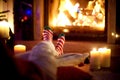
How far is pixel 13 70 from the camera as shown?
0.74 m

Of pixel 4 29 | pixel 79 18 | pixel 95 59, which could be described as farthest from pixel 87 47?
pixel 4 29

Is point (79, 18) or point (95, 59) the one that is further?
point (79, 18)

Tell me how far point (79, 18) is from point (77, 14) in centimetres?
5

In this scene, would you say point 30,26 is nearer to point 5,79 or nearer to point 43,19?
point 43,19

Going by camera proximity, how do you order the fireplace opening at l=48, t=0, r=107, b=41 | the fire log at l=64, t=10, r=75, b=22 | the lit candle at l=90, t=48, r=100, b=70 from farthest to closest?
1. the fire log at l=64, t=10, r=75, b=22
2. the fireplace opening at l=48, t=0, r=107, b=41
3. the lit candle at l=90, t=48, r=100, b=70

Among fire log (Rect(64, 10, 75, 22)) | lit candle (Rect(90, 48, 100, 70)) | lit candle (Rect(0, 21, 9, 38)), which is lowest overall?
lit candle (Rect(90, 48, 100, 70))

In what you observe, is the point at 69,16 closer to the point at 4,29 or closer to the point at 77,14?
the point at 77,14

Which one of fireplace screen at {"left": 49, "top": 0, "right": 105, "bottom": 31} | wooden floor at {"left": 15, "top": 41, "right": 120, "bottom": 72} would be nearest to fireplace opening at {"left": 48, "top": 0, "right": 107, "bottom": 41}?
fireplace screen at {"left": 49, "top": 0, "right": 105, "bottom": 31}

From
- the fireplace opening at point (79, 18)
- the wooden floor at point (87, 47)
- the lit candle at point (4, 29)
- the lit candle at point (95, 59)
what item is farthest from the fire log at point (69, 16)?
the lit candle at point (95, 59)

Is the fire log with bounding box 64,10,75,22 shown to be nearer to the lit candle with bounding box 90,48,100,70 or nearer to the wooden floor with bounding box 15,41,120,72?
the wooden floor with bounding box 15,41,120,72

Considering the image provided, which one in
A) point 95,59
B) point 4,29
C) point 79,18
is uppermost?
point 79,18

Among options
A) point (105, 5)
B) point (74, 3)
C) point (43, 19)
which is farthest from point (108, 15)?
point (43, 19)

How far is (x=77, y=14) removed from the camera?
336cm

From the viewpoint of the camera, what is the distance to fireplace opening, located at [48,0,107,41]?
324 cm
